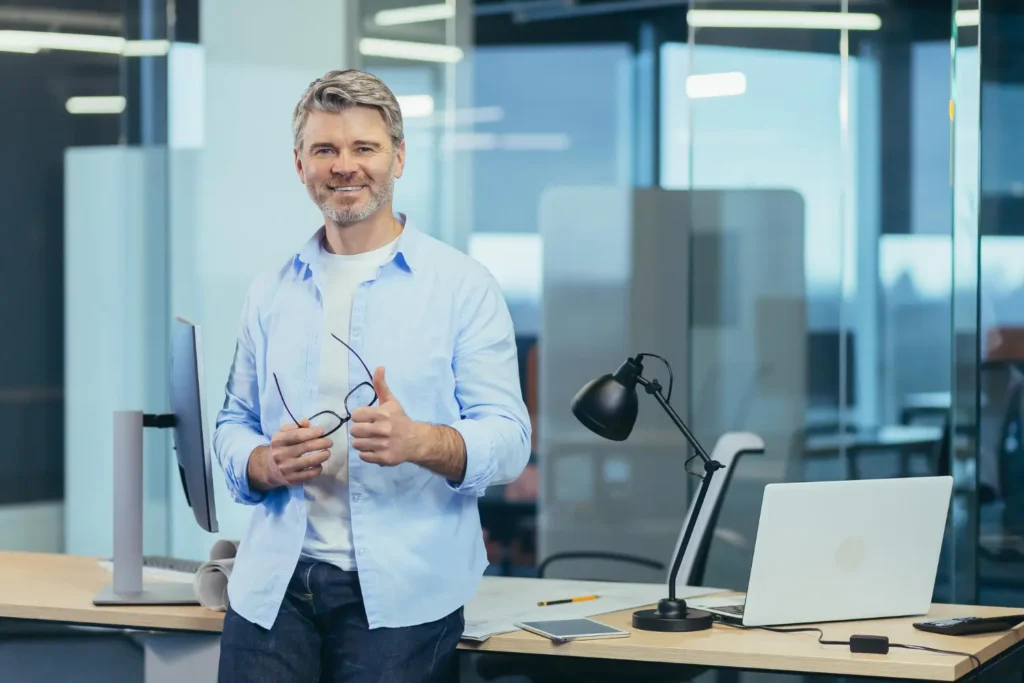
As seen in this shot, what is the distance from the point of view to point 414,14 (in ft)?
16.4

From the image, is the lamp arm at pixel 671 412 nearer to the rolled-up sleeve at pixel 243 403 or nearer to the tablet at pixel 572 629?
the tablet at pixel 572 629

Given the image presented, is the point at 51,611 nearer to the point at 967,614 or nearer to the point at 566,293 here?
the point at 967,614

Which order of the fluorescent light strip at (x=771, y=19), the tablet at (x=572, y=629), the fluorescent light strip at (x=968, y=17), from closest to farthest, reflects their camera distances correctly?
the tablet at (x=572, y=629), the fluorescent light strip at (x=968, y=17), the fluorescent light strip at (x=771, y=19)

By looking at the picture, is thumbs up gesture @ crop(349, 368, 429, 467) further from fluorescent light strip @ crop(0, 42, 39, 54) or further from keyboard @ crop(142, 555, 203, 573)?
fluorescent light strip @ crop(0, 42, 39, 54)

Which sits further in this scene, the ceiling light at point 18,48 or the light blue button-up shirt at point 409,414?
the ceiling light at point 18,48

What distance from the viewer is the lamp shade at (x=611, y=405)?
2.44 metres

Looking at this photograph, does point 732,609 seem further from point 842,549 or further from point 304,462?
point 304,462

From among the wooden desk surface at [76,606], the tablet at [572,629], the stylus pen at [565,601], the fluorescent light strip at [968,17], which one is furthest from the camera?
the fluorescent light strip at [968,17]

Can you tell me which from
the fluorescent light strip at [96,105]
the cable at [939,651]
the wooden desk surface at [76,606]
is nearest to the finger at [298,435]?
the wooden desk surface at [76,606]

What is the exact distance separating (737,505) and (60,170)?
2.98m

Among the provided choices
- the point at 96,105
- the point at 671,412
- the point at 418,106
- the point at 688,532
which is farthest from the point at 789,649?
the point at 96,105

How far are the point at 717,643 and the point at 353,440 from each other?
0.80 meters

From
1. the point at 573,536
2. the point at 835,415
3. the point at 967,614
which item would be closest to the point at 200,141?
the point at 573,536

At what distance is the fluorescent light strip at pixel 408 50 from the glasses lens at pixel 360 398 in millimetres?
2910
